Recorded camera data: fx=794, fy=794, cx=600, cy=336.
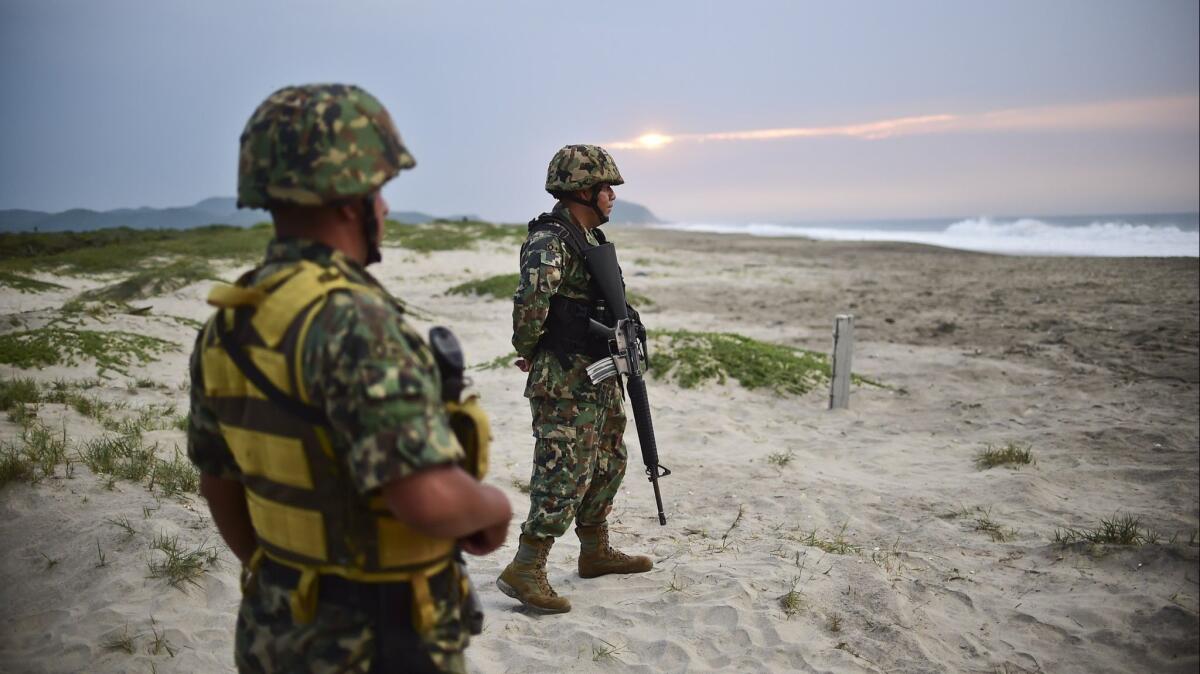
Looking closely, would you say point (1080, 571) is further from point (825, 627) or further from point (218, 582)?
point (218, 582)

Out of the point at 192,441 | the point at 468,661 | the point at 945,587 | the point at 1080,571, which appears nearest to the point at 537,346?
the point at 468,661

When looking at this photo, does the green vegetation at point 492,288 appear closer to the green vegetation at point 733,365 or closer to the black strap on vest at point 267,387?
the green vegetation at point 733,365

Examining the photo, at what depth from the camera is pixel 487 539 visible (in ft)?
5.64

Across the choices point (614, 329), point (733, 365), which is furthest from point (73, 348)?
point (733, 365)

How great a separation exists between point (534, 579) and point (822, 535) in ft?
7.45

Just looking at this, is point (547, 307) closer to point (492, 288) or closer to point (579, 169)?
point (579, 169)

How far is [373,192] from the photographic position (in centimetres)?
175

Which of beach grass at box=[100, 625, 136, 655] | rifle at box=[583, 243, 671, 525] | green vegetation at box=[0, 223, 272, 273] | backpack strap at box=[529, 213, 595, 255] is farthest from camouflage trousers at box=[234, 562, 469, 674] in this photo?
green vegetation at box=[0, 223, 272, 273]

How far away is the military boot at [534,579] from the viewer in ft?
13.7

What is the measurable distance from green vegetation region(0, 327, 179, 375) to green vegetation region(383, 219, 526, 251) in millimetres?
15601

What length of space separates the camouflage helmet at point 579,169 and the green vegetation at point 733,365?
5417 mm

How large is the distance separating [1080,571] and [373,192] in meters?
4.84

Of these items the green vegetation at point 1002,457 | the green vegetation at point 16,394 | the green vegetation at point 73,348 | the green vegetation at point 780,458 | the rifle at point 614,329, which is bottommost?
the green vegetation at point 780,458

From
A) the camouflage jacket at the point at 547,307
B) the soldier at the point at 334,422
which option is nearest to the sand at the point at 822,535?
the camouflage jacket at the point at 547,307
